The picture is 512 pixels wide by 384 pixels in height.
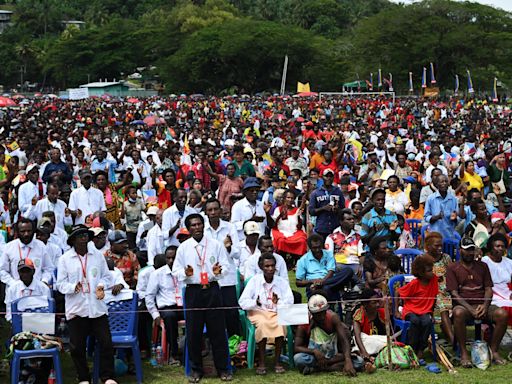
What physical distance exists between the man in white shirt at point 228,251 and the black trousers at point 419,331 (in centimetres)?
164

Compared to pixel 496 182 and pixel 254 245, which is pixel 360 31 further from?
pixel 254 245

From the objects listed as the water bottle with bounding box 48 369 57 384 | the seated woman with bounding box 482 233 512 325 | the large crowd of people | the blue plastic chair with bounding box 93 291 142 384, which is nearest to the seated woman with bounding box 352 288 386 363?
the large crowd of people

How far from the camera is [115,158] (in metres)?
16.3

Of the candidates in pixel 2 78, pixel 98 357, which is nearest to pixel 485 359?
pixel 98 357

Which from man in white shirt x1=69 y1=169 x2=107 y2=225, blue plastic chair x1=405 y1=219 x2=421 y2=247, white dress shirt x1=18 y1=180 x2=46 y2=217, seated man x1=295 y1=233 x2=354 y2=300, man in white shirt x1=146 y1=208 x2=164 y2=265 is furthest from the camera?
blue plastic chair x1=405 y1=219 x2=421 y2=247

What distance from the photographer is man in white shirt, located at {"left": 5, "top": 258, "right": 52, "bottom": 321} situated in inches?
314

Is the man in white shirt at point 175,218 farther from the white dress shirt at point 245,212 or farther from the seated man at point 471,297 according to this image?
the seated man at point 471,297

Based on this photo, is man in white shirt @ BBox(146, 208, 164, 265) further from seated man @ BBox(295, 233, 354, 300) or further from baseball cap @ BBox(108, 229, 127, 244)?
seated man @ BBox(295, 233, 354, 300)

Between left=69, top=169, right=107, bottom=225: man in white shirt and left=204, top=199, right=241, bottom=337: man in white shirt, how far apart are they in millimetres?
2763

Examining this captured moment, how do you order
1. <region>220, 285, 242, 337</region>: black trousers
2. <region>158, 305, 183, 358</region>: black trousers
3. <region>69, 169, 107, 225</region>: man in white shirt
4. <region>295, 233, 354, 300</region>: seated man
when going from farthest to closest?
<region>69, 169, 107, 225</region>: man in white shirt < <region>295, 233, 354, 300</region>: seated man < <region>220, 285, 242, 337</region>: black trousers < <region>158, 305, 183, 358</region>: black trousers

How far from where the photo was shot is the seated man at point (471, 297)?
8039mm

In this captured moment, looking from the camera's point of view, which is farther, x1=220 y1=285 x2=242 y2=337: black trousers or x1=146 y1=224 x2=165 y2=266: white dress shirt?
x1=146 y1=224 x2=165 y2=266: white dress shirt

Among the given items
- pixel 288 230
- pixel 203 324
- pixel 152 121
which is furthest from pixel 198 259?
pixel 152 121

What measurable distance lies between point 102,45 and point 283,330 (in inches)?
3427
